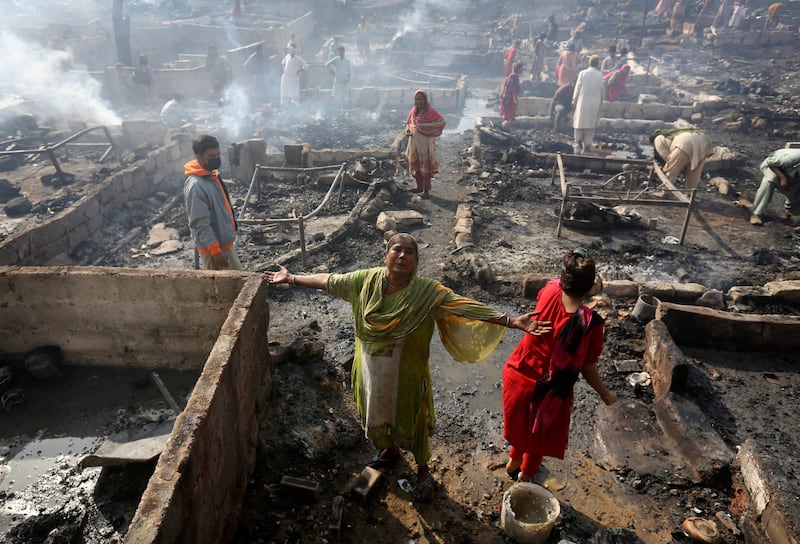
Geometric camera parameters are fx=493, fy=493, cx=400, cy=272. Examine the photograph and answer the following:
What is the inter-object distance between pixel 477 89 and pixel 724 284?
15.5 m

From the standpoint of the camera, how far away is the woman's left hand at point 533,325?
2.78 meters

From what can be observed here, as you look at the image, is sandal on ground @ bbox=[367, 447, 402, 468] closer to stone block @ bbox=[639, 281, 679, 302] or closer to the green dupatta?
the green dupatta

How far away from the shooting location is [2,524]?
3277 mm

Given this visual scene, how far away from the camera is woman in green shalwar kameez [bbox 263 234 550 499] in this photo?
289 centimetres

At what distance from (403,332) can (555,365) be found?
0.90 meters

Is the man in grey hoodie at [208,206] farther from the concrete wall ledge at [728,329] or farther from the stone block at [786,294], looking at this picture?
the stone block at [786,294]

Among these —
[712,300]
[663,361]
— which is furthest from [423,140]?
[663,361]

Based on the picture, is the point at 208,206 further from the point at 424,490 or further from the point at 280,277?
the point at 424,490

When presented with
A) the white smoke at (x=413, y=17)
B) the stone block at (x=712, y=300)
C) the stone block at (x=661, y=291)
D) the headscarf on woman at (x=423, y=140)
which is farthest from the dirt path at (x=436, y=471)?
the white smoke at (x=413, y=17)

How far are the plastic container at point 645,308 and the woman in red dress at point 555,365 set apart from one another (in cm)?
250

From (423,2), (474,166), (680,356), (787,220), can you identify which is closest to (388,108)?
(474,166)

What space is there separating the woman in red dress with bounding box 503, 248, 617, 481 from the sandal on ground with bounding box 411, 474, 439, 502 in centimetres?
66

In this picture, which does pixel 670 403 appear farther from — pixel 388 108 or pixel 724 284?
pixel 388 108

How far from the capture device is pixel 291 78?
50.3 feet
